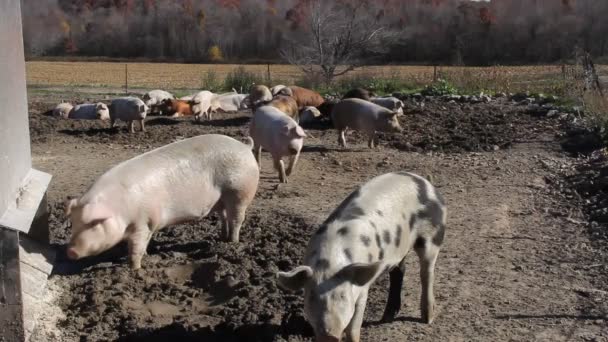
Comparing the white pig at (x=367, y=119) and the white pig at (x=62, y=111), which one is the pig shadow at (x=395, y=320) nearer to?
the white pig at (x=367, y=119)

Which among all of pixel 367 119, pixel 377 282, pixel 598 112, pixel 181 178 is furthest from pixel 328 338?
pixel 598 112

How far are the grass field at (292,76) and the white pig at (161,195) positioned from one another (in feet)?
44.8

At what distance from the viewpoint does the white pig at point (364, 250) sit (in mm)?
4320

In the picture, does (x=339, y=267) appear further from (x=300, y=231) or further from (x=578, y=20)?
(x=578, y=20)

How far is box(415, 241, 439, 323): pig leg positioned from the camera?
5.49 meters

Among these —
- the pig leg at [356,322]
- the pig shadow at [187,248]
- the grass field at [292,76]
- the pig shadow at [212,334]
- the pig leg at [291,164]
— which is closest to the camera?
the pig leg at [356,322]

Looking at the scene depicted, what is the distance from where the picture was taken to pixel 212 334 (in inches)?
214

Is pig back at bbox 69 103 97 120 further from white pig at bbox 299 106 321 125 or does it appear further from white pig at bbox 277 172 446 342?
white pig at bbox 277 172 446 342

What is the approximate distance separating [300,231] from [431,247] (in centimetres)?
244

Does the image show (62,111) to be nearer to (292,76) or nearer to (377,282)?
(377,282)

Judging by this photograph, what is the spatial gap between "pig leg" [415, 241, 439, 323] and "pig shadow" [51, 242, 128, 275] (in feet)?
8.69

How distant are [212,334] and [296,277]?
137cm

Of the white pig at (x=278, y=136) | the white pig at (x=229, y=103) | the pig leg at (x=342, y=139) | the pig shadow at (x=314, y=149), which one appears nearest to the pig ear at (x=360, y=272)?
the white pig at (x=278, y=136)

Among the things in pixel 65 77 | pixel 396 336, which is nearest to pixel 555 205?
pixel 396 336
